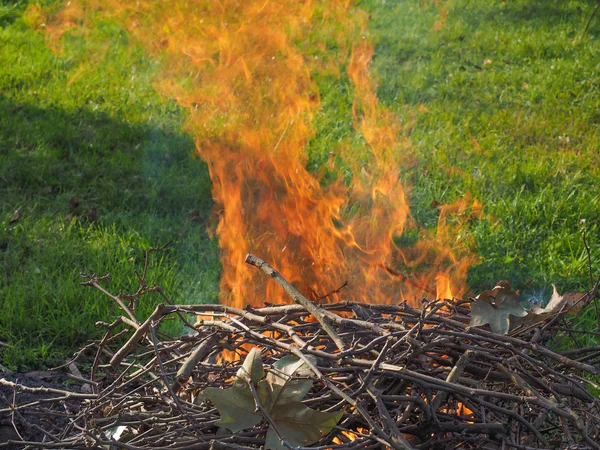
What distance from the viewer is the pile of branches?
212 centimetres

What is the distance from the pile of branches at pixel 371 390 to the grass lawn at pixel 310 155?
172cm

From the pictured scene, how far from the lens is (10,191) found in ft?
18.1

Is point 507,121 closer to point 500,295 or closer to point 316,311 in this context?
point 500,295

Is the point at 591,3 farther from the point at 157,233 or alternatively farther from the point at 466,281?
the point at 157,233

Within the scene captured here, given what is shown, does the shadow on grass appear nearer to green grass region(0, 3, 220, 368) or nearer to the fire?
green grass region(0, 3, 220, 368)

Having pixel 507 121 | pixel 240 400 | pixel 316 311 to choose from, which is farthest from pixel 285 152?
pixel 507 121

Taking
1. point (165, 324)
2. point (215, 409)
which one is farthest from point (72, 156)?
point (215, 409)

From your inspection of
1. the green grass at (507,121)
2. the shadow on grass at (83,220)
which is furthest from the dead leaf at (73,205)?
the green grass at (507,121)

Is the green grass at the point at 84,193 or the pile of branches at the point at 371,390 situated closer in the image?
the pile of branches at the point at 371,390

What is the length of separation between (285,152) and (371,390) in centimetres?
267

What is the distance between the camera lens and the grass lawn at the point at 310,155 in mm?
4602

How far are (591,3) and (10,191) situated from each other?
715 cm

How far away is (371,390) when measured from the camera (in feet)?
6.85

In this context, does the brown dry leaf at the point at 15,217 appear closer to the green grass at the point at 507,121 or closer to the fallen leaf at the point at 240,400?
the green grass at the point at 507,121
